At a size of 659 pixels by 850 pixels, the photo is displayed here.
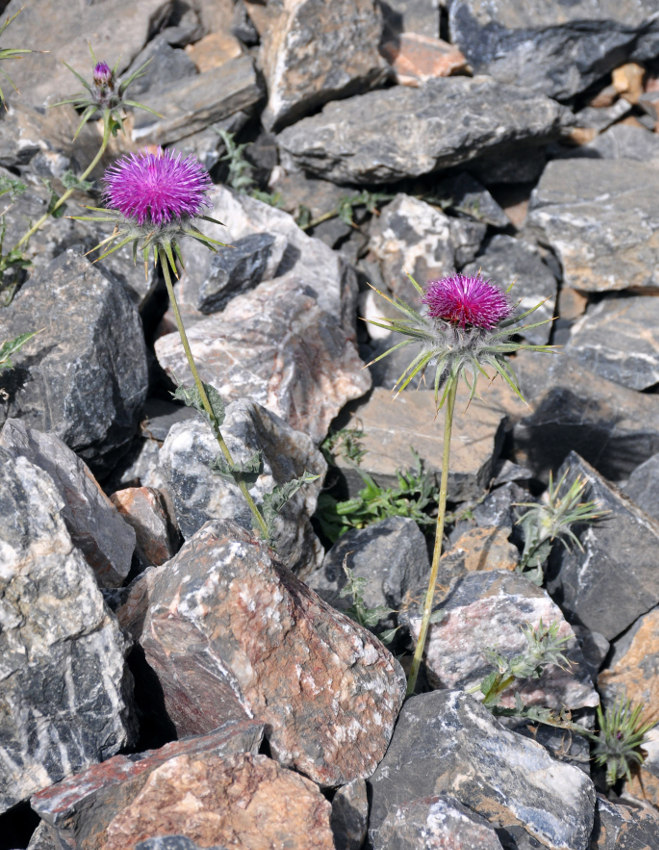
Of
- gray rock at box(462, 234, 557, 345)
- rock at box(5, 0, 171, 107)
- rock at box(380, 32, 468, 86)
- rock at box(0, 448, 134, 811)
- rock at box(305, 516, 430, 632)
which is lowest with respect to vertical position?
rock at box(305, 516, 430, 632)

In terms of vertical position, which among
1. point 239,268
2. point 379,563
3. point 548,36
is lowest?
point 379,563

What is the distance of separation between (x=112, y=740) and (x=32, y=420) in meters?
2.07

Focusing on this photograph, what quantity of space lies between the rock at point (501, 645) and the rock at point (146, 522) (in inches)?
60.3

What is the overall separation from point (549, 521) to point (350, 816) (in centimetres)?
236

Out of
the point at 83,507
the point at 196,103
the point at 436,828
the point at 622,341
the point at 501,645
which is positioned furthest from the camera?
the point at 196,103

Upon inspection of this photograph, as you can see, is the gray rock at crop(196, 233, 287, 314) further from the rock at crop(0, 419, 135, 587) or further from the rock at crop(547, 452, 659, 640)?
the rock at crop(547, 452, 659, 640)

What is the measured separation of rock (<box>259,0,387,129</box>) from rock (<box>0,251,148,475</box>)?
2932mm

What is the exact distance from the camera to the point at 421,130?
6.80m

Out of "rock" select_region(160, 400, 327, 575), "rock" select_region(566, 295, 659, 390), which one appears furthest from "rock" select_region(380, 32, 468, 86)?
"rock" select_region(160, 400, 327, 575)

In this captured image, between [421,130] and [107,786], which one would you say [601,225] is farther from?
[107,786]

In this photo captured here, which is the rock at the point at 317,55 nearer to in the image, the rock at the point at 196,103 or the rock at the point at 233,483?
the rock at the point at 196,103

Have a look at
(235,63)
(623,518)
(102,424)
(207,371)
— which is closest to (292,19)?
(235,63)

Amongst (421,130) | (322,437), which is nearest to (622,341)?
(421,130)

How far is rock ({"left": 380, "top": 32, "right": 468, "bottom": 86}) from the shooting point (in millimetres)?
7602
